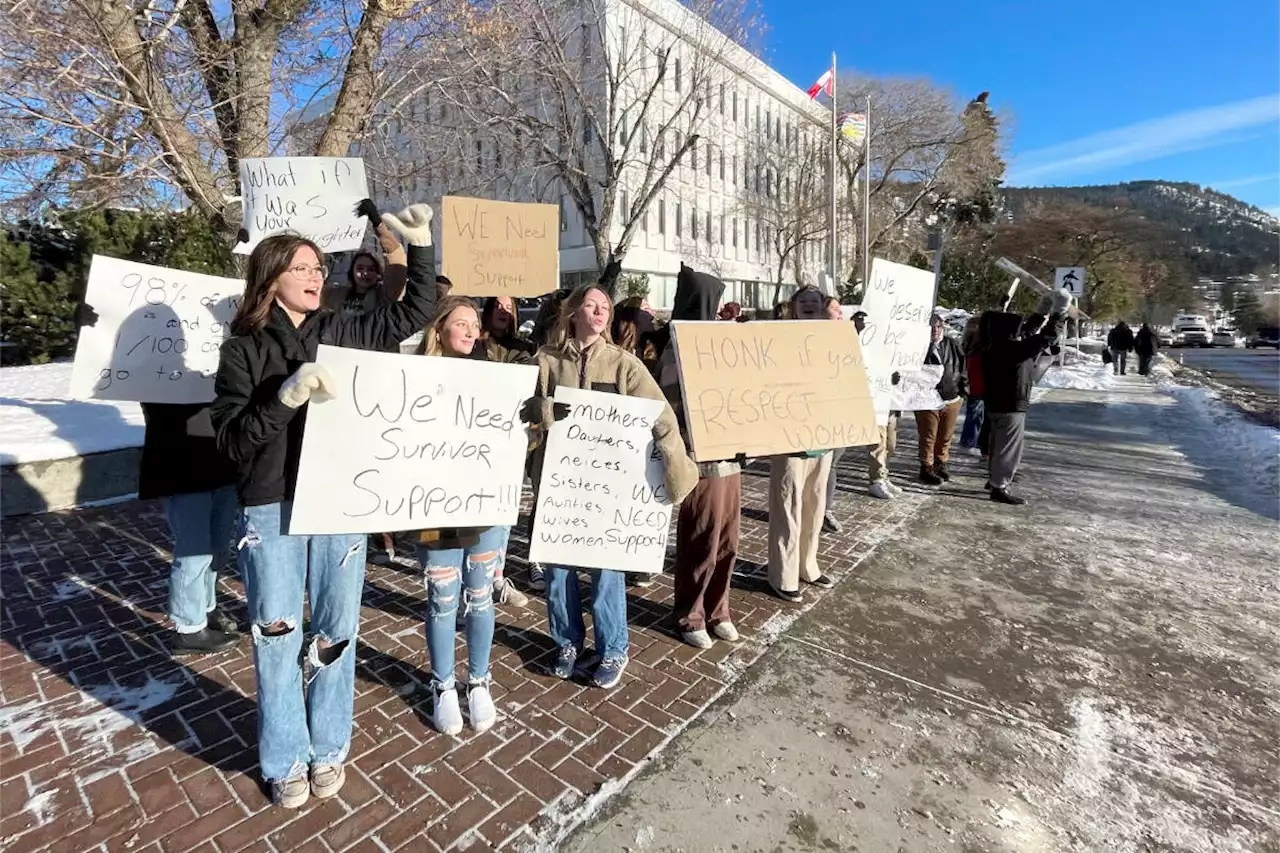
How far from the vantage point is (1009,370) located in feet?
20.1

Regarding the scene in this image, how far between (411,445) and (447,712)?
3.97ft

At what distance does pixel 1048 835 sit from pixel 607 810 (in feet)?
5.17

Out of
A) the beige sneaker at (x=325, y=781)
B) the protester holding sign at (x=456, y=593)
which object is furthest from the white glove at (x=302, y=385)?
the beige sneaker at (x=325, y=781)

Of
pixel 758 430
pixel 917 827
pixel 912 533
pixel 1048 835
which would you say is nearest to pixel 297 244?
pixel 758 430

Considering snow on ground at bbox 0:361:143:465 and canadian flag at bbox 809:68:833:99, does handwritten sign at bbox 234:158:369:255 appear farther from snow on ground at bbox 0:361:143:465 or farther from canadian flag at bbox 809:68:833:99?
canadian flag at bbox 809:68:833:99

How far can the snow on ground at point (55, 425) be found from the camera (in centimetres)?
566

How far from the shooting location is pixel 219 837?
83.3 inches

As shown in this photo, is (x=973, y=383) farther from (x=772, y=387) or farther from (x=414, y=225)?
(x=414, y=225)

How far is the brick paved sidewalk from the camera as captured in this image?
→ 7.15 feet

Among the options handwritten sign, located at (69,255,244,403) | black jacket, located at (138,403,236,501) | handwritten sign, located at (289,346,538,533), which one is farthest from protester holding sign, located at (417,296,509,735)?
handwritten sign, located at (69,255,244,403)

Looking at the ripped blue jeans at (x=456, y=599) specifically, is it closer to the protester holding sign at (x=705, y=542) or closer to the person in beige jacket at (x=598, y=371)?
the person in beige jacket at (x=598, y=371)

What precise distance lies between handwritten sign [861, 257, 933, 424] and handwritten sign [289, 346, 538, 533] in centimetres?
335

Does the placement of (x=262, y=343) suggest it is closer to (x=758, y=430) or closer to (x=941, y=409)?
(x=758, y=430)

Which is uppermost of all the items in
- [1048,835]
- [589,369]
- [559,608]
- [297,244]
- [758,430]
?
[297,244]
